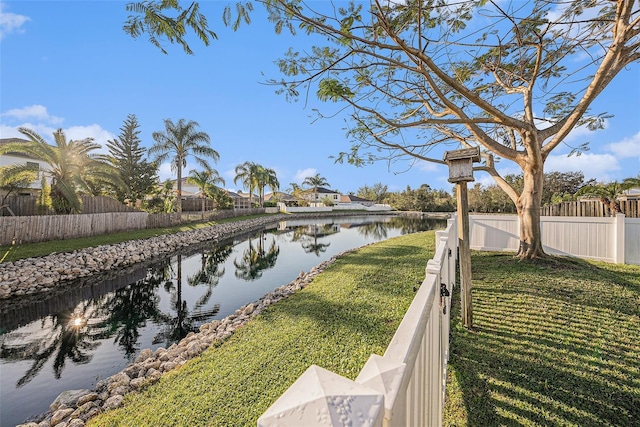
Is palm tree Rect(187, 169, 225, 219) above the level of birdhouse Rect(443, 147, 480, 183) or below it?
above

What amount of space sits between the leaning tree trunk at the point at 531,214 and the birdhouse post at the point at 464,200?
4.72m

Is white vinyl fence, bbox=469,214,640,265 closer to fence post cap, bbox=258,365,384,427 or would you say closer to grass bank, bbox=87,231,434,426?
grass bank, bbox=87,231,434,426

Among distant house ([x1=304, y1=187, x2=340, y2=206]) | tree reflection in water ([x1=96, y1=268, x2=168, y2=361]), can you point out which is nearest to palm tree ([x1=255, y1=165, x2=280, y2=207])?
distant house ([x1=304, y1=187, x2=340, y2=206])

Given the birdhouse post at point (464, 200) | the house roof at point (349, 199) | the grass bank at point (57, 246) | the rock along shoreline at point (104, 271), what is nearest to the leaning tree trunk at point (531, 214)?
the birdhouse post at point (464, 200)

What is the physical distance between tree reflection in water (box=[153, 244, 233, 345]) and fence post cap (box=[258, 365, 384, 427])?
5.94 metres

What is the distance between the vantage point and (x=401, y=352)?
101cm

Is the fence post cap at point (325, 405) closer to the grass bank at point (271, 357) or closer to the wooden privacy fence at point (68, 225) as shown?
the grass bank at point (271, 357)

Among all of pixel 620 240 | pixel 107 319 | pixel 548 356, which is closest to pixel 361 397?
pixel 548 356

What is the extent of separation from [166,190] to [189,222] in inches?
278

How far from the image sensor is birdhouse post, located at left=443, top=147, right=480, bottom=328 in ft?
12.8

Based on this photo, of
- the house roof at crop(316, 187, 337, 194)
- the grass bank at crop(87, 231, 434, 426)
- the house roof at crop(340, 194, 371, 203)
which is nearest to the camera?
the grass bank at crop(87, 231, 434, 426)

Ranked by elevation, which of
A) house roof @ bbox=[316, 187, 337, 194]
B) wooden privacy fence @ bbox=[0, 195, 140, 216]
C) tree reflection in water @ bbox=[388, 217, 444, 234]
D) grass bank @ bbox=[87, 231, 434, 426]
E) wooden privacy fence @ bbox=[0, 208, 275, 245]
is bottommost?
grass bank @ bbox=[87, 231, 434, 426]

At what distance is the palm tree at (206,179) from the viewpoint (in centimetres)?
2598

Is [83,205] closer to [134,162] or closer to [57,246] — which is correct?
[57,246]
